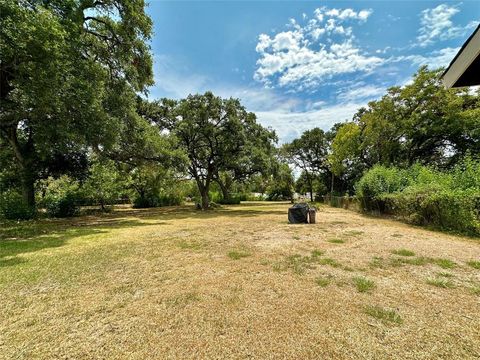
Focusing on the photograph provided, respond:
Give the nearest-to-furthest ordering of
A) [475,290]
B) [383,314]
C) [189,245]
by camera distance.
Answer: [383,314]
[475,290]
[189,245]

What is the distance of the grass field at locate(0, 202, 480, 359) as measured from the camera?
194 centimetres

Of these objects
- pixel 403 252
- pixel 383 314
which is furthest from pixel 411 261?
pixel 383 314

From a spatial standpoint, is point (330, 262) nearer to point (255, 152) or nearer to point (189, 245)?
point (189, 245)

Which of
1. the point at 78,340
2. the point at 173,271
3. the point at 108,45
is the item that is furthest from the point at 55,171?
the point at 78,340

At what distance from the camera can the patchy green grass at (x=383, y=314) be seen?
231cm

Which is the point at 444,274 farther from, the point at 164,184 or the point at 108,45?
the point at 164,184

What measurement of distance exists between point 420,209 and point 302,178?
3117 cm

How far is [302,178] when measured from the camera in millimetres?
39250

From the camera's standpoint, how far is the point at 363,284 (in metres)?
3.17

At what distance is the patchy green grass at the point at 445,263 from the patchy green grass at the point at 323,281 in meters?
2.21

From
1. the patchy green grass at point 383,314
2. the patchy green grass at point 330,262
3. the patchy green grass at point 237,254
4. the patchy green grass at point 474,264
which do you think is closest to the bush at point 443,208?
the patchy green grass at point 474,264

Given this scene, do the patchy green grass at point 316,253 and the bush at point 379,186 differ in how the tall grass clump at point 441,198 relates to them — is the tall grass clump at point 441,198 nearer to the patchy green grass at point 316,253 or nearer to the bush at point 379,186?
the bush at point 379,186

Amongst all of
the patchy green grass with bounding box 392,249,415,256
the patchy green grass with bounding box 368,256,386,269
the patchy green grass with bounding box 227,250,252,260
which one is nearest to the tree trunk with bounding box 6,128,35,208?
the patchy green grass with bounding box 227,250,252,260

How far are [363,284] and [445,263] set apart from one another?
7.02 feet
